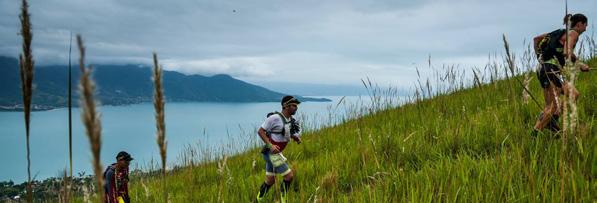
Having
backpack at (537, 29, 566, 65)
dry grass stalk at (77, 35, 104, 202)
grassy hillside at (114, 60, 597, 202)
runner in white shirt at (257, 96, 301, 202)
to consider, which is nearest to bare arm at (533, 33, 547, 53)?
backpack at (537, 29, 566, 65)

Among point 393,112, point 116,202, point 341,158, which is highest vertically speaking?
point 393,112

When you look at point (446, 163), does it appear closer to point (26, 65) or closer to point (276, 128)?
point (26, 65)

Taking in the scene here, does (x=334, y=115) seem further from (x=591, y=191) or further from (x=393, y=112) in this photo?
(x=591, y=191)

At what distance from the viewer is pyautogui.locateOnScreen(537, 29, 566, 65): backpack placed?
5.04 metres

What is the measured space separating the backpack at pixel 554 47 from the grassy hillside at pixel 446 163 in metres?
0.61

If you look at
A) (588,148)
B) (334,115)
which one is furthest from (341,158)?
(334,115)

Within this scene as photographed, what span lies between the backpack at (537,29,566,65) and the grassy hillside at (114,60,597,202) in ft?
2.01

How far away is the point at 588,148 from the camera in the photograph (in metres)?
2.83

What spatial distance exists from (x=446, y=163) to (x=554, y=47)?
3.02m

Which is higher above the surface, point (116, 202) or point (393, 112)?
point (393, 112)

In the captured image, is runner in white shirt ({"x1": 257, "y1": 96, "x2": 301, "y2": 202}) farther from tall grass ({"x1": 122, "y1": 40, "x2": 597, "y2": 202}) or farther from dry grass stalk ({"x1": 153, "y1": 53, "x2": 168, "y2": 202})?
dry grass stalk ({"x1": 153, "y1": 53, "x2": 168, "y2": 202})

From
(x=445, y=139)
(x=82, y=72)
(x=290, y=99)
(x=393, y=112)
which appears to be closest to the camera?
(x=82, y=72)

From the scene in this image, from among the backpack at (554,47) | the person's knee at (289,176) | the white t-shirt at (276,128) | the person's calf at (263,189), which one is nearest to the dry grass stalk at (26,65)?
the person's calf at (263,189)

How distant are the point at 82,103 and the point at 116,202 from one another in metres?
5.28
